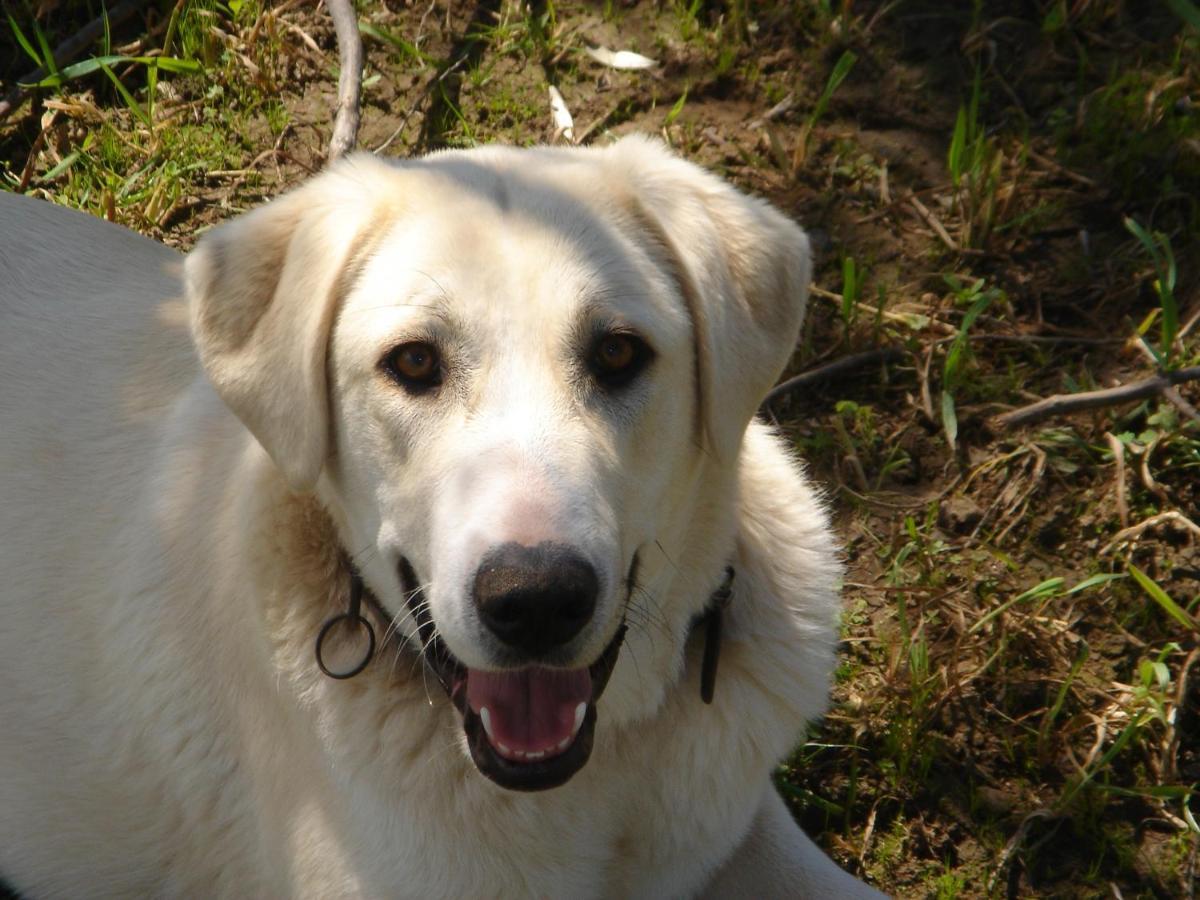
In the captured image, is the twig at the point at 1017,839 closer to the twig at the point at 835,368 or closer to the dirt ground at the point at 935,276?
the dirt ground at the point at 935,276

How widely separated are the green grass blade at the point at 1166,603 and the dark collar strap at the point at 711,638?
137 cm

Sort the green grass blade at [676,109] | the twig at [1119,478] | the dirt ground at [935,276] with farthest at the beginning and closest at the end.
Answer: the green grass blade at [676,109]
the twig at [1119,478]
the dirt ground at [935,276]

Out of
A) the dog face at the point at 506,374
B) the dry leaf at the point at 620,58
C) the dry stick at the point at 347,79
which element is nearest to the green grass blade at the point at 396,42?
the dry stick at the point at 347,79

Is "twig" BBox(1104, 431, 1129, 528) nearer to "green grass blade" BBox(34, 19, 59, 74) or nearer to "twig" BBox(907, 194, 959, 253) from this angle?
"twig" BBox(907, 194, 959, 253)

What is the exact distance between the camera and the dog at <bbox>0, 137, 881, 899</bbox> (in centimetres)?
256

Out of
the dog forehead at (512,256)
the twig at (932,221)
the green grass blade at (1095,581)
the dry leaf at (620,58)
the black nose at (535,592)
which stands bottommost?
the green grass blade at (1095,581)

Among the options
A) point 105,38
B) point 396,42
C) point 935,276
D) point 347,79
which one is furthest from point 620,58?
point 105,38

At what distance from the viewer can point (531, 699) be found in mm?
2660

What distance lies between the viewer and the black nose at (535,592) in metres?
2.29

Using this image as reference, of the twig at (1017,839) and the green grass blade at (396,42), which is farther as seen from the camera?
the green grass blade at (396,42)

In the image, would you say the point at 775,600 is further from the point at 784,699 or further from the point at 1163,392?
the point at 1163,392

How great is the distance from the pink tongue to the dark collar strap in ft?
1.17

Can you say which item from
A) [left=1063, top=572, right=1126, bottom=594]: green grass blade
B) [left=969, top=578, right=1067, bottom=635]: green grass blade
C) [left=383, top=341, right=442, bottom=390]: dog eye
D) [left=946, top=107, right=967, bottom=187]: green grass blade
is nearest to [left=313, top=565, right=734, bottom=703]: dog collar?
[left=383, top=341, right=442, bottom=390]: dog eye

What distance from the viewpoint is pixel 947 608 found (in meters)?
3.87
